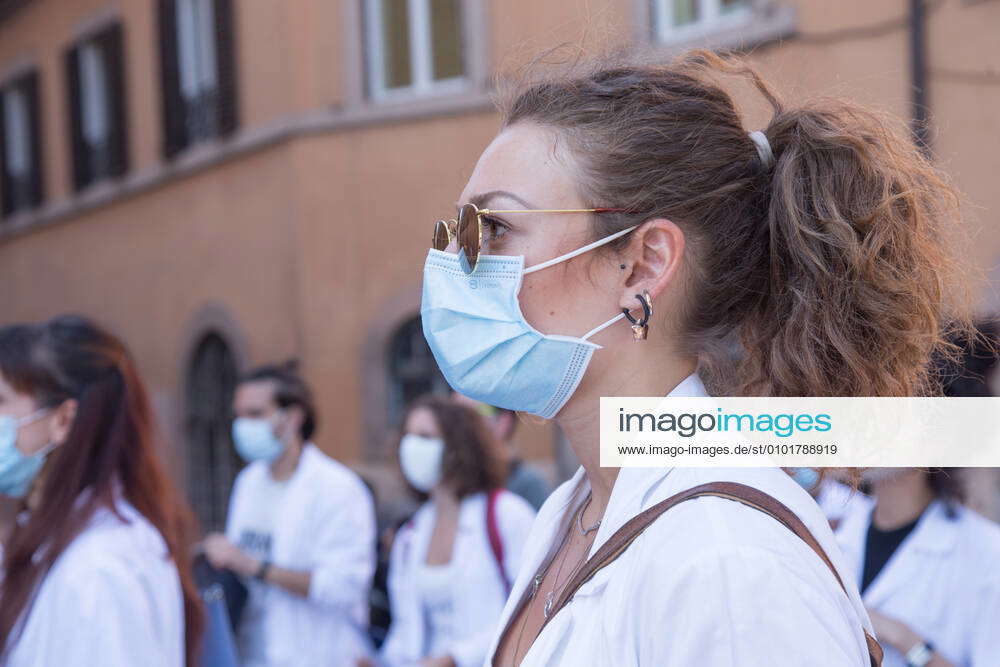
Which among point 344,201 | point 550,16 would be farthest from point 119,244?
point 550,16

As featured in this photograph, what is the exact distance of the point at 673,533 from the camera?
4.74ft

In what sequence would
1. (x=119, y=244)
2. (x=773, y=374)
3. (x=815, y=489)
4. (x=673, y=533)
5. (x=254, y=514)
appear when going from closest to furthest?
(x=673, y=533) < (x=773, y=374) < (x=815, y=489) < (x=254, y=514) < (x=119, y=244)

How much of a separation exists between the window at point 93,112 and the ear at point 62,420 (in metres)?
12.0

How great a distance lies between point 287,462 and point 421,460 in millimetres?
714

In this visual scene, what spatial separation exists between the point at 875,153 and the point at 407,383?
376 inches

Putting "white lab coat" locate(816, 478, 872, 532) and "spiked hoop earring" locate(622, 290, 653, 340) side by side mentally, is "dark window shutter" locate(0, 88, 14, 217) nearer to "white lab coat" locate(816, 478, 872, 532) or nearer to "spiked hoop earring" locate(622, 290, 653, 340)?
"white lab coat" locate(816, 478, 872, 532)

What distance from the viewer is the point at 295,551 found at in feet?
16.0

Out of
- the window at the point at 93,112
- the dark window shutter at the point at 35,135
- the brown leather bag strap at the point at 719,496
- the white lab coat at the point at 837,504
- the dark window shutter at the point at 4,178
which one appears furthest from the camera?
the dark window shutter at the point at 4,178

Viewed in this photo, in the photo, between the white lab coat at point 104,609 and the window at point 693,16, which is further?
the window at point 693,16

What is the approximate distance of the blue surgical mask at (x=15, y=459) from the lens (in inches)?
120

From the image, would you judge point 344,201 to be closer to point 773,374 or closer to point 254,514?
point 254,514

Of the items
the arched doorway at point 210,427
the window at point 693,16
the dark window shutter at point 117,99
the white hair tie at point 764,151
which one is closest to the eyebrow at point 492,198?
the white hair tie at point 764,151

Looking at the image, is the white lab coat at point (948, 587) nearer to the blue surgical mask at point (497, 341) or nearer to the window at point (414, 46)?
the blue surgical mask at point (497, 341)

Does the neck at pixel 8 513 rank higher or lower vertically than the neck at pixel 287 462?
higher
